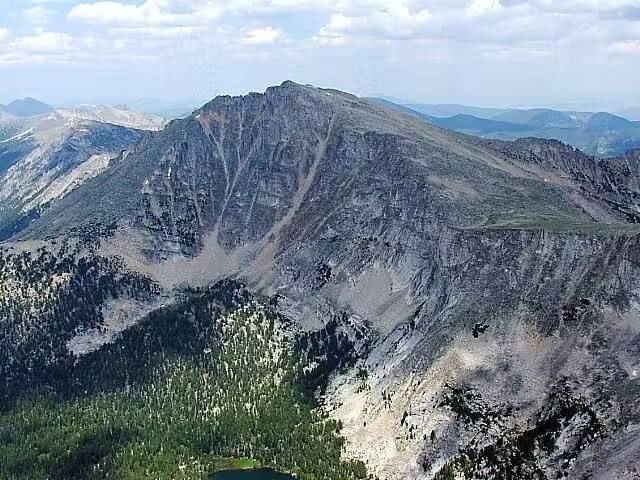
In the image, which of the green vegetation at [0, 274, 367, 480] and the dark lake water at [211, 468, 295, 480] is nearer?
the dark lake water at [211, 468, 295, 480]

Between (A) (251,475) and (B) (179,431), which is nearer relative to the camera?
(A) (251,475)

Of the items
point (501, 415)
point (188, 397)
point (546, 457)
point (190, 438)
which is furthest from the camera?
point (188, 397)

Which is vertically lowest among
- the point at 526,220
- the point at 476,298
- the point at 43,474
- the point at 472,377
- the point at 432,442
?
the point at 43,474

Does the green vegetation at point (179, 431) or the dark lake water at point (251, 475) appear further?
the green vegetation at point (179, 431)

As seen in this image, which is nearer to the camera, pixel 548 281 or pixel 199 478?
pixel 199 478

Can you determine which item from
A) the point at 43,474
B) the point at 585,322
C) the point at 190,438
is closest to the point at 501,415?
the point at 585,322

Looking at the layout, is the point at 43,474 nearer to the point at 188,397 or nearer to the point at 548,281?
the point at 188,397

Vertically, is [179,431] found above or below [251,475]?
above

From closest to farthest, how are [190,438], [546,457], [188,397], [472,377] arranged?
[546,457], [472,377], [190,438], [188,397]
